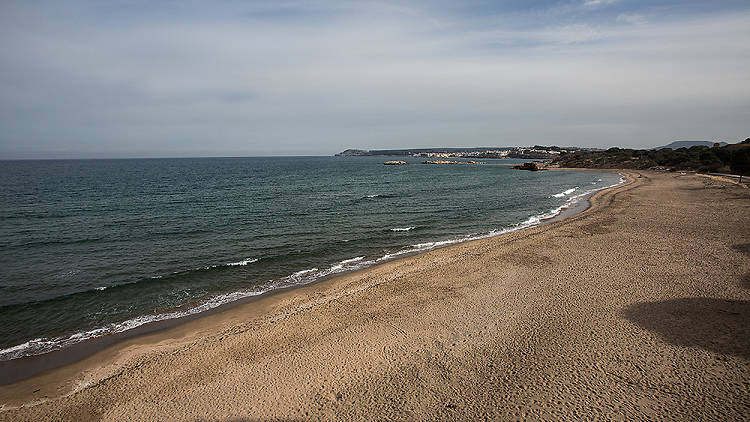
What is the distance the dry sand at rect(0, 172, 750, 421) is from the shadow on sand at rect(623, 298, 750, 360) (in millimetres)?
56

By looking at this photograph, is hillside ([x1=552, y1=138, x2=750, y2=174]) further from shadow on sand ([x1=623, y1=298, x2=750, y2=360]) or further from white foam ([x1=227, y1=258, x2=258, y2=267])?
white foam ([x1=227, y1=258, x2=258, y2=267])

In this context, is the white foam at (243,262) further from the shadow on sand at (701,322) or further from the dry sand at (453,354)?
the shadow on sand at (701,322)

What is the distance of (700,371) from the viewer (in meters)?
8.67

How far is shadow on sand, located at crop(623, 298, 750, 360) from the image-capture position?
9773 mm

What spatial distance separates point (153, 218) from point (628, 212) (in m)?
40.4

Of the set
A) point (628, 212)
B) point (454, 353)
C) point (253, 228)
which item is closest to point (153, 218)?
point (253, 228)

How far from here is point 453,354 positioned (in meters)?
9.91

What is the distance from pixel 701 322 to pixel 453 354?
8108 millimetres

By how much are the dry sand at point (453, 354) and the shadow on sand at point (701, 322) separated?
0.06 m

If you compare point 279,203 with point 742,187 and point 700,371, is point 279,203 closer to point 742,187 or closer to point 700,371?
point 700,371

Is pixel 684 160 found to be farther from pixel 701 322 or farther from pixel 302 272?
pixel 302 272

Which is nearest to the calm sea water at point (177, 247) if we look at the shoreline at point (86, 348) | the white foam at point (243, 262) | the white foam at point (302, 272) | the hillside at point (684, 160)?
the white foam at point (243, 262)

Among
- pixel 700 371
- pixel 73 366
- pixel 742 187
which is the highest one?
pixel 742 187

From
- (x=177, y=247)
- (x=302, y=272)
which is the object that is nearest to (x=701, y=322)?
(x=302, y=272)
